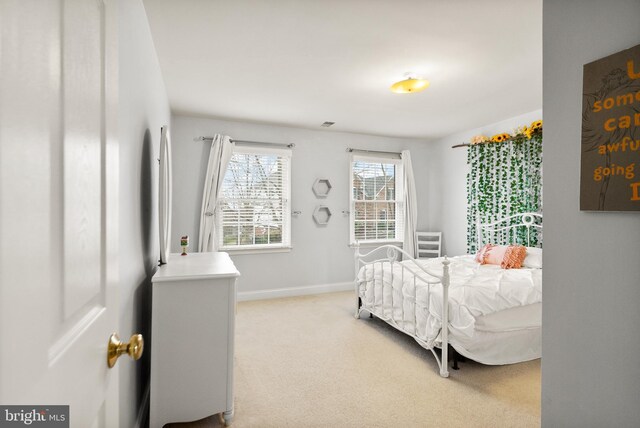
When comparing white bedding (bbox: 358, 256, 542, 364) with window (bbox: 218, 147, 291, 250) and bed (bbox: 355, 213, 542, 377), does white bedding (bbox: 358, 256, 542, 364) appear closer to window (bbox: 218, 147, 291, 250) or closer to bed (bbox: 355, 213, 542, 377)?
bed (bbox: 355, 213, 542, 377)

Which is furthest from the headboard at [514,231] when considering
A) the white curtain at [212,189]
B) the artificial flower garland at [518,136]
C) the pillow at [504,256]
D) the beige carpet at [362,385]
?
the white curtain at [212,189]

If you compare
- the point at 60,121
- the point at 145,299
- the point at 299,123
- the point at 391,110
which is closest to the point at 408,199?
the point at 391,110

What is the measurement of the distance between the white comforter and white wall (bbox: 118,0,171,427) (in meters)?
2.02

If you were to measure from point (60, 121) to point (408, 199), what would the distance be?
5221 mm

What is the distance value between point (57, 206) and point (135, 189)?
4.63ft

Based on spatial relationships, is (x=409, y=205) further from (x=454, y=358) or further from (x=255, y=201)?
(x=454, y=358)

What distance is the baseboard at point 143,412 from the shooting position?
1.89 metres

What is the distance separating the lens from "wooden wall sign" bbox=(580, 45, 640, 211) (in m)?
0.98

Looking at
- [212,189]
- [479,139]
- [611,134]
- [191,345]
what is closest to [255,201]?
[212,189]

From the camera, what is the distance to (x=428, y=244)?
5496 mm

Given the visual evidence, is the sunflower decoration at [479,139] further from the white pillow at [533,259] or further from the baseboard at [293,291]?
the baseboard at [293,291]

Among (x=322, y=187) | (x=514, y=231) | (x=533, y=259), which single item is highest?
(x=322, y=187)

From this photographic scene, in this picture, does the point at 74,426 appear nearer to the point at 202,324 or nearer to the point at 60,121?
the point at 60,121

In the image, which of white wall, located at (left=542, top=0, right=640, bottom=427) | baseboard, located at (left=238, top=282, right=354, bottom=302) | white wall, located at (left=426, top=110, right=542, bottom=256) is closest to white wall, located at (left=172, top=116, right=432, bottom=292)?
baseboard, located at (left=238, top=282, right=354, bottom=302)
